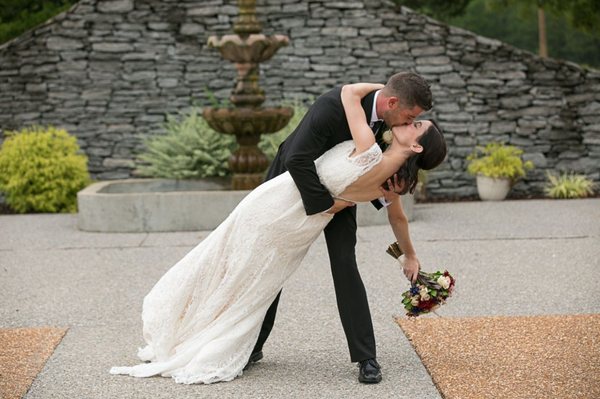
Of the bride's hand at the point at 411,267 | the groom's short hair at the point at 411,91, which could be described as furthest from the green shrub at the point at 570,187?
the groom's short hair at the point at 411,91

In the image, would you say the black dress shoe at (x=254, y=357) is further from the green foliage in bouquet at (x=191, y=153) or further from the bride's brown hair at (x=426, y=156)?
the green foliage in bouquet at (x=191, y=153)

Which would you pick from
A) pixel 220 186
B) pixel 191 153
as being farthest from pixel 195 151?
pixel 220 186

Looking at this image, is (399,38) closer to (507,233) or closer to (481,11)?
(507,233)

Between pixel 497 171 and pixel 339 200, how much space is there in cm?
894

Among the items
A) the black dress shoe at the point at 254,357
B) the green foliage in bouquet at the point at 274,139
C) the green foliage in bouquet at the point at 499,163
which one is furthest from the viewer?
the green foliage in bouquet at the point at 499,163

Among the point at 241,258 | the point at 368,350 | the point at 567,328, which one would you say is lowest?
the point at 567,328

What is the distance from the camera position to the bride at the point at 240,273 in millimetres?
5059

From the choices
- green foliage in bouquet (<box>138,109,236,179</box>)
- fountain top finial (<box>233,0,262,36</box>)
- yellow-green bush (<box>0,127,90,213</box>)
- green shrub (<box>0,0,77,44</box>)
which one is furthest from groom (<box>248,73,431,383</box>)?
green shrub (<box>0,0,77,44</box>)

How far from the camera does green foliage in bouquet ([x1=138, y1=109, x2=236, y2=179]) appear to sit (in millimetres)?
12852

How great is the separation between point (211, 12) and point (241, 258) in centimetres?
983

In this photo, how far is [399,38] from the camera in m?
14.5

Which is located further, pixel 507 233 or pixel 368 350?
pixel 507 233

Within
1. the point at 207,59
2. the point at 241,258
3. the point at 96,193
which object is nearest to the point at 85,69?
the point at 207,59

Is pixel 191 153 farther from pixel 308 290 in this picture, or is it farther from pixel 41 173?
pixel 308 290
